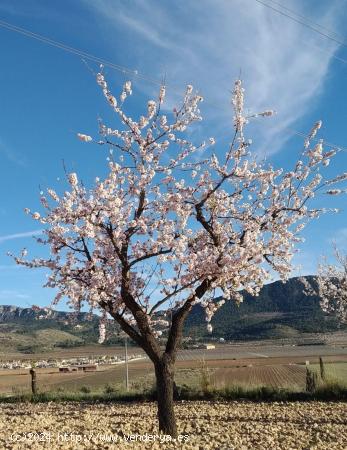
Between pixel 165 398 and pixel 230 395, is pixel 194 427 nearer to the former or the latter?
pixel 165 398

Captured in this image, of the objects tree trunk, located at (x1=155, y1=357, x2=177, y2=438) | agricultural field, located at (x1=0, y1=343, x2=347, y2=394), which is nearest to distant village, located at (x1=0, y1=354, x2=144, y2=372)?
agricultural field, located at (x1=0, y1=343, x2=347, y2=394)

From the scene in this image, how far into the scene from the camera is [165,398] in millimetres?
10242

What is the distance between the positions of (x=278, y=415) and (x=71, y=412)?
6.19 m

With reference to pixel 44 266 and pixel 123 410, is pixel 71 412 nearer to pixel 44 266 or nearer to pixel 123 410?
pixel 123 410

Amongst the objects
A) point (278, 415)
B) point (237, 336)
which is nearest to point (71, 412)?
point (278, 415)

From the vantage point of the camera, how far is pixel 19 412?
1644 cm

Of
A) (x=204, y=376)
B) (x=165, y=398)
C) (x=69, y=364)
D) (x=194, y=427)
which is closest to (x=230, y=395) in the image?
(x=204, y=376)

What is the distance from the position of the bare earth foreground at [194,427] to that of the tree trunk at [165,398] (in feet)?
1.21

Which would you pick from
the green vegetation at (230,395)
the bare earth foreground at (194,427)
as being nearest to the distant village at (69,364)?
the green vegetation at (230,395)

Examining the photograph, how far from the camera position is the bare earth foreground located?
9203 millimetres

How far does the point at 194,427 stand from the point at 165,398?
1951 millimetres

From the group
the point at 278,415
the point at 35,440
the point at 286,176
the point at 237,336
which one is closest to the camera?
the point at 35,440

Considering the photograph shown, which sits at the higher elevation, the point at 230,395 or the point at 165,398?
the point at 165,398

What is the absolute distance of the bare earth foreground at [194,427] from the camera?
9.20m
